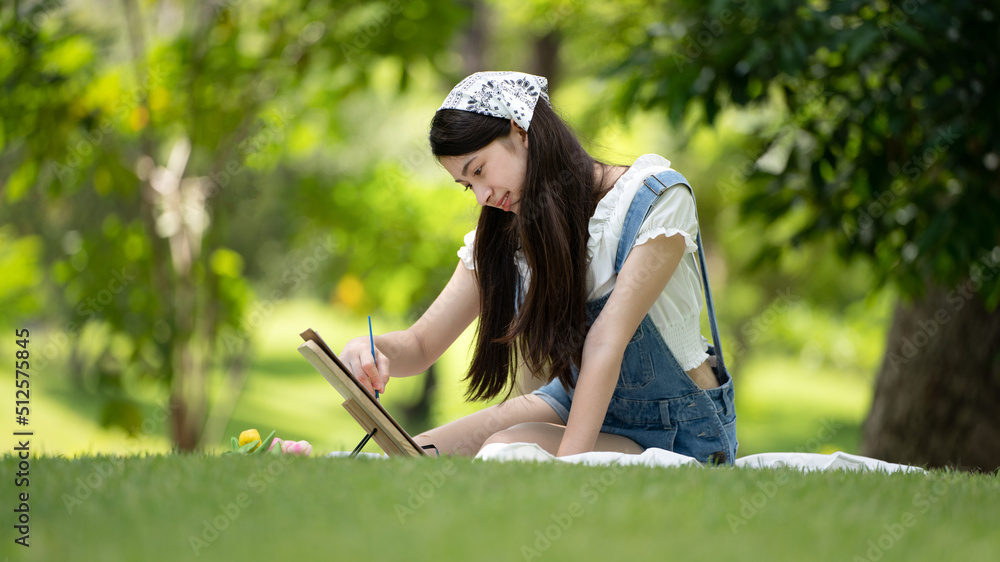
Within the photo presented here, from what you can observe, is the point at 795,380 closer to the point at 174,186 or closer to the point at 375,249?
the point at 375,249

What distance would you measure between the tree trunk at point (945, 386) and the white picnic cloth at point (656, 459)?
2.59 m

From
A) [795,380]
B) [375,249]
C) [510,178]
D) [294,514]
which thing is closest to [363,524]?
[294,514]

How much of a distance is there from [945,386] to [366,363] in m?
3.63

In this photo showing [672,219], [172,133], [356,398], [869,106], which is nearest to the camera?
[356,398]

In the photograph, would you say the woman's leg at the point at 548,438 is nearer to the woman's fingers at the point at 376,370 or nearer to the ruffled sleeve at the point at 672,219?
the woman's fingers at the point at 376,370

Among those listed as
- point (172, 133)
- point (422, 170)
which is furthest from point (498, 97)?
point (422, 170)

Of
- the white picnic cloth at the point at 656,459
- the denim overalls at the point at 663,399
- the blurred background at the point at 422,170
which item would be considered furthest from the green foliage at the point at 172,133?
the white picnic cloth at the point at 656,459

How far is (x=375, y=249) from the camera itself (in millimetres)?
7832

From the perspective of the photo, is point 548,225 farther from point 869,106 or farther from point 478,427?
point 869,106

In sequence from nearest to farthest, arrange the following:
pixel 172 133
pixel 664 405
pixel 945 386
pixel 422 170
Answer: pixel 664 405 → pixel 945 386 → pixel 172 133 → pixel 422 170

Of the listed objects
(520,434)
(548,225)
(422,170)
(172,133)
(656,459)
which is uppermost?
(172,133)

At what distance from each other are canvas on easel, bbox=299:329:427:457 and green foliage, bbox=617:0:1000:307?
1995mm

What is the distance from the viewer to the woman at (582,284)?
7.59 feet

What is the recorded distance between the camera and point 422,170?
1059 cm
